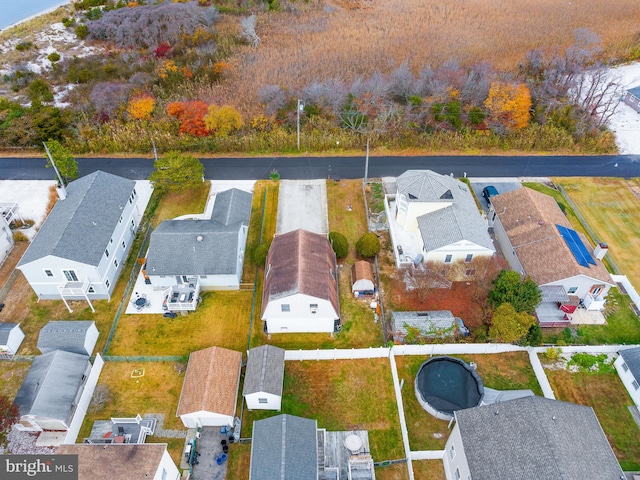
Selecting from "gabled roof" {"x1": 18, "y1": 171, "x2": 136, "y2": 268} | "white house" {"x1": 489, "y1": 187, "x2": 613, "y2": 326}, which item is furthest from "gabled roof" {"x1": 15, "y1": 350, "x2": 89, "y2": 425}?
"white house" {"x1": 489, "y1": 187, "x2": 613, "y2": 326}

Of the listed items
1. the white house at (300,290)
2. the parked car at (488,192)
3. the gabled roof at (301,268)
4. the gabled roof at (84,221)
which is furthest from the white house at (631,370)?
the gabled roof at (84,221)

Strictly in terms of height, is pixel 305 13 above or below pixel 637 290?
above

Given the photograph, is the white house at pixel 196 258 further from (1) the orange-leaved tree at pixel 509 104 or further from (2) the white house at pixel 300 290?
(1) the orange-leaved tree at pixel 509 104

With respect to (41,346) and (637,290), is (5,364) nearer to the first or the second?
(41,346)

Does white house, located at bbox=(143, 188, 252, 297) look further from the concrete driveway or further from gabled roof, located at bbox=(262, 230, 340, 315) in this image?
the concrete driveway

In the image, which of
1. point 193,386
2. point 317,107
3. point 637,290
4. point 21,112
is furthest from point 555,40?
point 21,112
